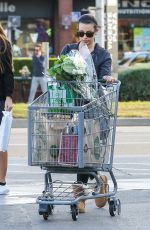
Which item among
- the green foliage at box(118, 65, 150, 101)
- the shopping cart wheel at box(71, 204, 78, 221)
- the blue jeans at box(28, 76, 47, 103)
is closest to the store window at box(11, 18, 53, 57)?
the blue jeans at box(28, 76, 47, 103)

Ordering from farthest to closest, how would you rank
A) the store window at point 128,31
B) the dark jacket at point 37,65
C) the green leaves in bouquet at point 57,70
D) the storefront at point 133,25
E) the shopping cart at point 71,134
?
the store window at point 128,31
the storefront at point 133,25
the dark jacket at point 37,65
the green leaves in bouquet at point 57,70
the shopping cart at point 71,134

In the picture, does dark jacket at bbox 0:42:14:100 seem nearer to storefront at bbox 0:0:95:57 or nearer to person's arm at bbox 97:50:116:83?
person's arm at bbox 97:50:116:83

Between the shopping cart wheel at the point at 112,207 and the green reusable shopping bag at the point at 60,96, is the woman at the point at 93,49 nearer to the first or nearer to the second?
the shopping cart wheel at the point at 112,207

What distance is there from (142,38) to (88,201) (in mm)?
32518

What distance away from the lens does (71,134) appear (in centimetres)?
747

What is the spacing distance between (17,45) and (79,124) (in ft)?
103

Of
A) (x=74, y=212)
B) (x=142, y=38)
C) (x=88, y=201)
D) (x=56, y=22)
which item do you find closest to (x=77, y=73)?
(x=74, y=212)

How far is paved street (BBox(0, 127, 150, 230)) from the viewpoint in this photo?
7.59m

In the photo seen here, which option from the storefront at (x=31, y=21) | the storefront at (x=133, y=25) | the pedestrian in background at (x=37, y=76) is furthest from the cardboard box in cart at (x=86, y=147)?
the storefront at (x=133, y=25)

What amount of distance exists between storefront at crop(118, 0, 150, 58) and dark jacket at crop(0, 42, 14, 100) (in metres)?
31.8

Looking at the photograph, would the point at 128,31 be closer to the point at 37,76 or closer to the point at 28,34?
the point at 28,34

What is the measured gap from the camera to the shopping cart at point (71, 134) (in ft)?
24.5

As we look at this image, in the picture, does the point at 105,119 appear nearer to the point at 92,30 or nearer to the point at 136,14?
the point at 92,30

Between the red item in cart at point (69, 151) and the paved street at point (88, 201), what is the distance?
0.58 meters
